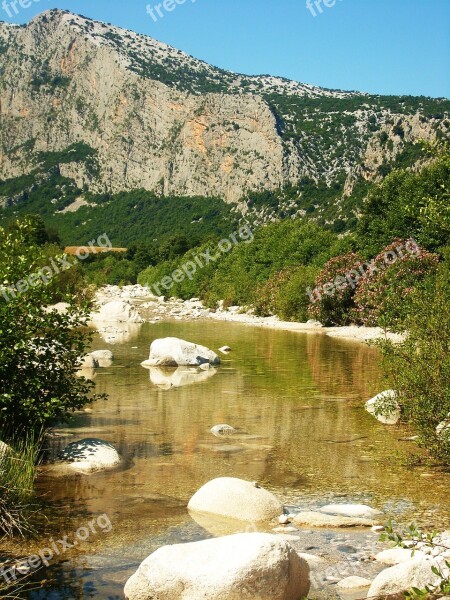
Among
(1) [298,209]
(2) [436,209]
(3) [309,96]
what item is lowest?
(2) [436,209]

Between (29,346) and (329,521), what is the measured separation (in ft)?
21.5

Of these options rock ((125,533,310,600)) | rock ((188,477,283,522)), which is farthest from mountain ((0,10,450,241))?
rock ((125,533,310,600))

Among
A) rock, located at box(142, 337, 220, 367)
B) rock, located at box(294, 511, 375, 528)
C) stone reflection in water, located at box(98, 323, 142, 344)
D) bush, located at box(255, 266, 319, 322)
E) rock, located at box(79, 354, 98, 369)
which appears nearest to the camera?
rock, located at box(294, 511, 375, 528)

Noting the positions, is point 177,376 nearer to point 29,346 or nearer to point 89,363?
point 89,363

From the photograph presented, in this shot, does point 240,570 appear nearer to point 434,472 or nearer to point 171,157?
point 434,472

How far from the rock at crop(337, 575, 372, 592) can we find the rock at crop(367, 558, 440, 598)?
379mm

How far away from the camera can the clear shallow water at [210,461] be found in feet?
32.6

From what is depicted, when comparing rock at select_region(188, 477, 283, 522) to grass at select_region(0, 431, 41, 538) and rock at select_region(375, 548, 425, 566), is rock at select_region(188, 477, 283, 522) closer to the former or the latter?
rock at select_region(375, 548, 425, 566)

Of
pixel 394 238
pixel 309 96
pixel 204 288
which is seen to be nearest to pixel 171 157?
pixel 309 96

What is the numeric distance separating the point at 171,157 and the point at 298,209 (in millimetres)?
68616

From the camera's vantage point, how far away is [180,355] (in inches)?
A: 1141

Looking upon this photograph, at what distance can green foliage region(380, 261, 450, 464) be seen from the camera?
13.4 m

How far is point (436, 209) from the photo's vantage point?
10.6 metres

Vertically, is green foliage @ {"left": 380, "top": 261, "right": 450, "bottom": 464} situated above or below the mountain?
below
